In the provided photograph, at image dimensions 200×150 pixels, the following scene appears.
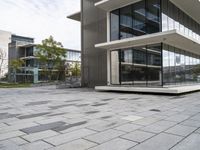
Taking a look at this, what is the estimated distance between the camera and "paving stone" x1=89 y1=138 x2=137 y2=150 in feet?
12.1

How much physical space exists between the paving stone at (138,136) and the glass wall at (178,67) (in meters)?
9.86

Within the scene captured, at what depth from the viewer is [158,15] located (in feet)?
46.4

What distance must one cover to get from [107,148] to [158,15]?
1282cm

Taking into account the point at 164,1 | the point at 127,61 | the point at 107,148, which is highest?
the point at 164,1

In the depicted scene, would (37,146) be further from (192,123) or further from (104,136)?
(192,123)

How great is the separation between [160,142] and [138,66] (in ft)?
38.1

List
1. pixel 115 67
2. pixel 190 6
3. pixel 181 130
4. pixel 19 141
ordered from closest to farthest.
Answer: pixel 19 141 → pixel 181 130 → pixel 190 6 → pixel 115 67

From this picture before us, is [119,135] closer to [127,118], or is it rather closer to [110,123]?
[110,123]

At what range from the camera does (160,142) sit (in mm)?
3980

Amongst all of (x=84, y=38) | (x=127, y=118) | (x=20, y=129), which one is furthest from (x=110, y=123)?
(x=84, y=38)

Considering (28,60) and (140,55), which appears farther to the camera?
(28,60)

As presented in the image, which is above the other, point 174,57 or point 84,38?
point 84,38

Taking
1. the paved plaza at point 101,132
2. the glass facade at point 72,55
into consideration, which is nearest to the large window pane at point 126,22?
the paved plaza at point 101,132

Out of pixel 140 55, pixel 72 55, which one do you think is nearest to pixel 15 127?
pixel 140 55
